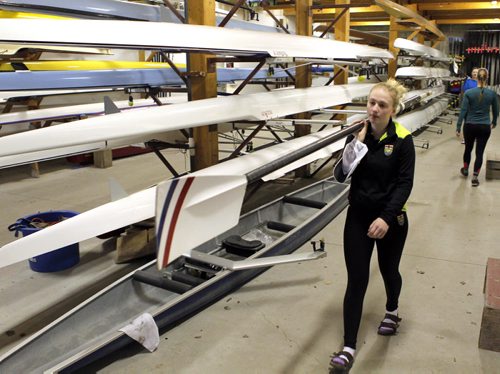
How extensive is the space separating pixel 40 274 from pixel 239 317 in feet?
5.28

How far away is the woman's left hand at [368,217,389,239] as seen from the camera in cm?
196

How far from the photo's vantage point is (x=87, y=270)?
328 cm

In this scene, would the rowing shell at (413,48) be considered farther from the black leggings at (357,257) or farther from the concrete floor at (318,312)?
the black leggings at (357,257)

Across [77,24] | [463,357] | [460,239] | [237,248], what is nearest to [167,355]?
[237,248]

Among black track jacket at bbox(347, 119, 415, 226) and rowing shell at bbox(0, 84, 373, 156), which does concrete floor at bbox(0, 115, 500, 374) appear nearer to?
black track jacket at bbox(347, 119, 415, 226)

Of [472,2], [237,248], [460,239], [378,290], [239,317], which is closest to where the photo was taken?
[239,317]

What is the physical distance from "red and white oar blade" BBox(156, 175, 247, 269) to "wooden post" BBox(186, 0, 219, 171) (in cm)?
179

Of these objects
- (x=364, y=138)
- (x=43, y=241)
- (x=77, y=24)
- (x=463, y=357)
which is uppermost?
(x=77, y=24)

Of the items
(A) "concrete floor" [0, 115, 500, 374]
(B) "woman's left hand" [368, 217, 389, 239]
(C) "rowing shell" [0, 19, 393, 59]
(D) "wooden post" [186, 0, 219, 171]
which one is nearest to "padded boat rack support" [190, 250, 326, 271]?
(A) "concrete floor" [0, 115, 500, 374]

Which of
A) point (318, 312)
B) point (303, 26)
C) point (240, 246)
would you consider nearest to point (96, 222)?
point (240, 246)

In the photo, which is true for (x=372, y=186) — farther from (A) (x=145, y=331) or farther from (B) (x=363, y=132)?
(A) (x=145, y=331)

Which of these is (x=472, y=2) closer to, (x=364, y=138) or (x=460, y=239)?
(x=460, y=239)

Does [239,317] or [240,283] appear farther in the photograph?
[240,283]

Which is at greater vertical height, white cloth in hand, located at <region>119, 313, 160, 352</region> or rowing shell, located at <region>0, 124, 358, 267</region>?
rowing shell, located at <region>0, 124, 358, 267</region>
